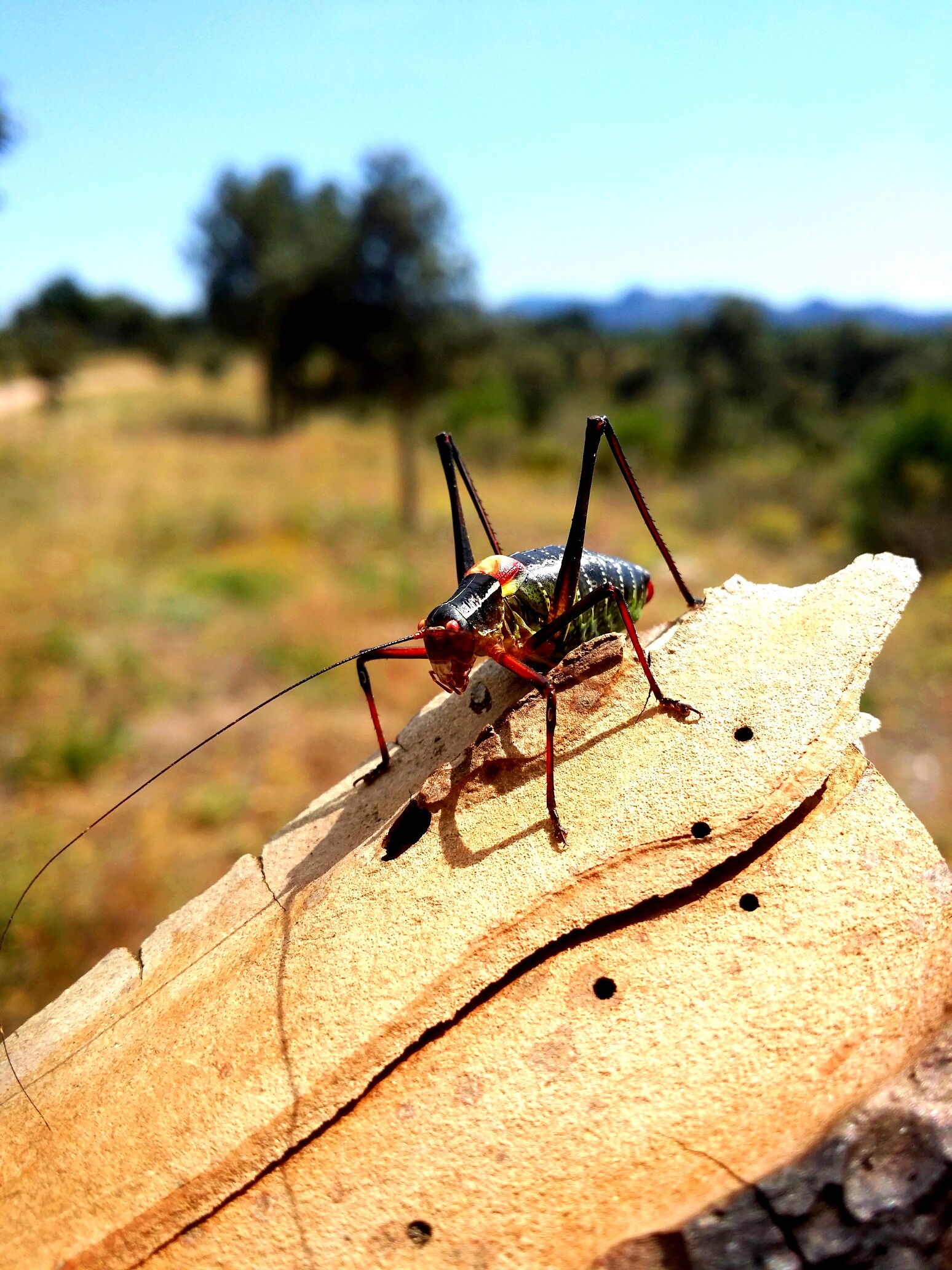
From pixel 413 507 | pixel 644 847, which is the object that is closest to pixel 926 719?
pixel 644 847

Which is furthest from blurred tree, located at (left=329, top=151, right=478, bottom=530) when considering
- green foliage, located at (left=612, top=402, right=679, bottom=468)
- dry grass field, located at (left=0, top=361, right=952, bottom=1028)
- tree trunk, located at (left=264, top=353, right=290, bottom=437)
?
green foliage, located at (left=612, top=402, right=679, bottom=468)

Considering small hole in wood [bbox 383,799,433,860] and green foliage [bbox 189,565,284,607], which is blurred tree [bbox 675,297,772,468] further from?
small hole in wood [bbox 383,799,433,860]

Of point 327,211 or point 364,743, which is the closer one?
point 364,743

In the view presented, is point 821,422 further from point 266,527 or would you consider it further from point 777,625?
point 777,625

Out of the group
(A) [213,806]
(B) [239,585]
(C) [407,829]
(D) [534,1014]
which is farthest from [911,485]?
(D) [534,1014]

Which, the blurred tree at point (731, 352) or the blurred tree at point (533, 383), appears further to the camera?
the blurred tree at point (533, 383)

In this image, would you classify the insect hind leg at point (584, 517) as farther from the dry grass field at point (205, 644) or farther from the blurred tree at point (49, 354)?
the blurred tree at point (49, 354)

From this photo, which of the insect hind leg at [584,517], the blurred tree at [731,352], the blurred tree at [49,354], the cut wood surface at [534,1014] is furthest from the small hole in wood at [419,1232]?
the blurred tree at [731,352]
